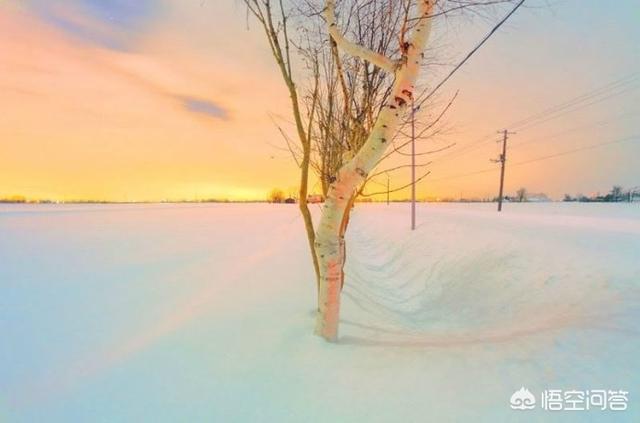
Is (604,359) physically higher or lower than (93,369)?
higher

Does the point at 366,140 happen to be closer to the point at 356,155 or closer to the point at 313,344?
the point at 356,155

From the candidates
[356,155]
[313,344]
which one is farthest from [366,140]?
[313,344]

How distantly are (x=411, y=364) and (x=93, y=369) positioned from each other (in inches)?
136

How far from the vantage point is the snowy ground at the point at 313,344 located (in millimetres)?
2699

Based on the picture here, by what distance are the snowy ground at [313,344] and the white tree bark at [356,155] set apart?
601 millimetres

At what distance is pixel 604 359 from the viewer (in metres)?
3.11

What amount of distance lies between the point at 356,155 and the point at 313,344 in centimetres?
212

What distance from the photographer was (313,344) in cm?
354

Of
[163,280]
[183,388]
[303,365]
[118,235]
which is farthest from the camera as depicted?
[118,235]

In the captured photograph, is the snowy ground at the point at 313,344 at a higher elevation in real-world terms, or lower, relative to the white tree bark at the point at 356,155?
lower

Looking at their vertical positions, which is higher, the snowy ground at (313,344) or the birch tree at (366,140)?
the birch tree at (366,140)

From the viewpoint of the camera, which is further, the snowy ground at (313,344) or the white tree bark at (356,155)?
the white tree bark at (356,155)

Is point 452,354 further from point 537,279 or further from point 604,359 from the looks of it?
point 537,279

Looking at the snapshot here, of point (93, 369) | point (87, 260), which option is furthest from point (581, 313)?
point (87, 260)
